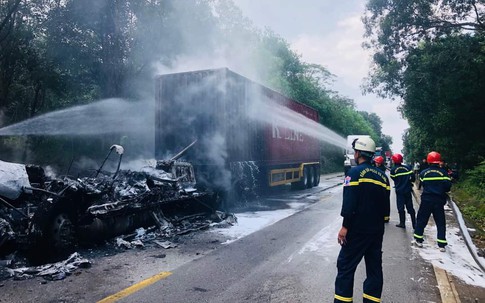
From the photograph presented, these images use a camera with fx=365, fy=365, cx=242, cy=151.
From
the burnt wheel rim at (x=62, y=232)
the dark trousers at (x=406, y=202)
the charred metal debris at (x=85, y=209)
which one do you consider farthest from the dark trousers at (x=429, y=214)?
the burnt wheel rim at (x=62, y=232)

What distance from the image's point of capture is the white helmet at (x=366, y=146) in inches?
145

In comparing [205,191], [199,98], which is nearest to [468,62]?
[199,98]

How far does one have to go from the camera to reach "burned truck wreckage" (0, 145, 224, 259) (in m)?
5.12

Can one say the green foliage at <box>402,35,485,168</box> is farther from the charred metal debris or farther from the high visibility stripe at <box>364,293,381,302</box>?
the high visibility stripe at <box>364,293,381,302</box>

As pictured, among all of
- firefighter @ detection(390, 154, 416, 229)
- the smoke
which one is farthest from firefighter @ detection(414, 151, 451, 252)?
the smoke

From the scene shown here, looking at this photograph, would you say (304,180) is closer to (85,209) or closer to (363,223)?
(85,209)

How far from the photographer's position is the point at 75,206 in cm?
595

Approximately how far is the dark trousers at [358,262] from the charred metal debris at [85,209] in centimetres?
399

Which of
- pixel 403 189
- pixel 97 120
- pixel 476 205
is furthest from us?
pixel 97 120

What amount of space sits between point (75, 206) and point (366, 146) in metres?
4.68

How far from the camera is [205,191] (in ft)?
28.9

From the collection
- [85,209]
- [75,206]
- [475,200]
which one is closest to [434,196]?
[85,209]

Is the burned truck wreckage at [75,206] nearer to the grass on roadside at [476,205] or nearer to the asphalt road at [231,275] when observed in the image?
the asphalt road at [231,275]

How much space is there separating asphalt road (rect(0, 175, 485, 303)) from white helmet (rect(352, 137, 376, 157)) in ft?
5.41
